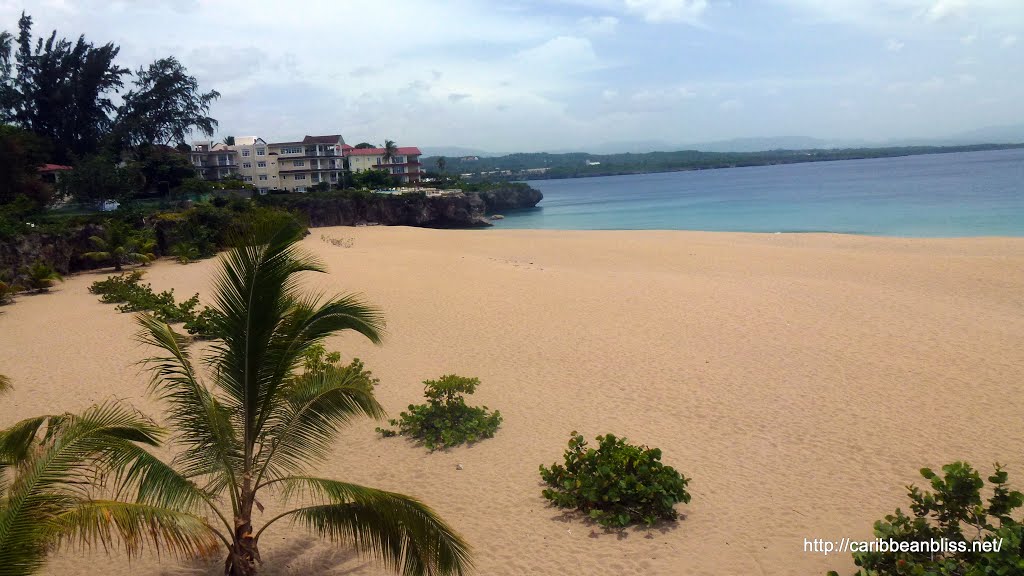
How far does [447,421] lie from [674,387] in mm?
3817

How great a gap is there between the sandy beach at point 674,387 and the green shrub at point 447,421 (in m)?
0.22

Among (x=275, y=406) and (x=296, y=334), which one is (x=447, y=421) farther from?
(x=296, y=334)

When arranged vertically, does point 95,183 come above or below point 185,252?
above

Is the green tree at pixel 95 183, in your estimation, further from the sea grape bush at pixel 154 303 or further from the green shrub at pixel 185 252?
the sea grape bush at pixel 154 303

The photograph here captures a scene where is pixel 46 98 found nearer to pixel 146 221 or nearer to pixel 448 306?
pixel 146 221

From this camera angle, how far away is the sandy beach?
5961 mm

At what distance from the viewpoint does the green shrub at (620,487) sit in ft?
20.2

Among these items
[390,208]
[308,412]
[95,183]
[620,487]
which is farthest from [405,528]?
[390,208]

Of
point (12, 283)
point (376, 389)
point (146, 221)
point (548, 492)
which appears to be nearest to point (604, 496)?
point (548, 492)

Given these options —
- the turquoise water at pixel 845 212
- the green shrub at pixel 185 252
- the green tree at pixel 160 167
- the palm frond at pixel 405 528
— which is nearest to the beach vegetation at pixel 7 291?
the green shrub at pixel 185 252

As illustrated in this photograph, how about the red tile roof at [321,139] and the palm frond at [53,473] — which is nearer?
the palm frond at [53,473]

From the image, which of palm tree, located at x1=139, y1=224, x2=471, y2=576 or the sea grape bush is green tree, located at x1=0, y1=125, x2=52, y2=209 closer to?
the sea grape bush

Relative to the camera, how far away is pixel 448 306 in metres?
16.0

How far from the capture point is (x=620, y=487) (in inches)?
244
